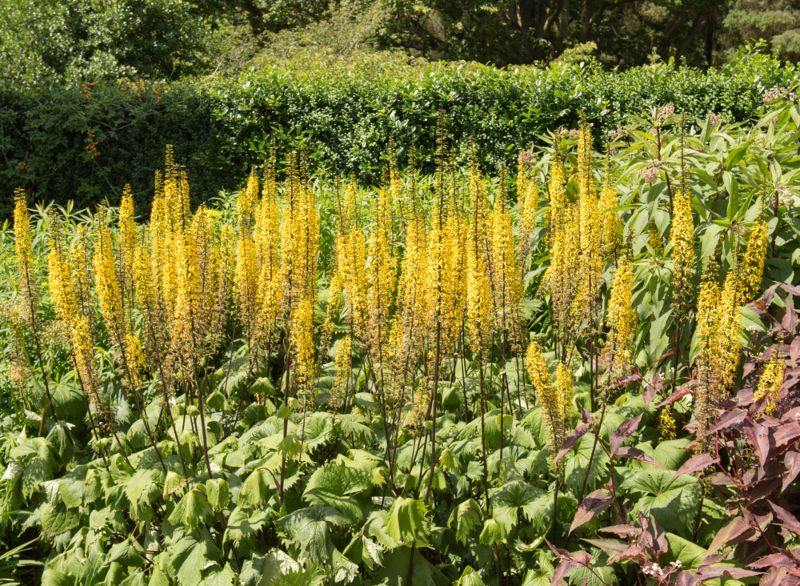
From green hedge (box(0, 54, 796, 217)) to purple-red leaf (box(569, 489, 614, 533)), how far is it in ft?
28.0

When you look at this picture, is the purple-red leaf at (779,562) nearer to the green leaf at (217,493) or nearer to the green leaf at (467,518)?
the green leaf at (467,518)

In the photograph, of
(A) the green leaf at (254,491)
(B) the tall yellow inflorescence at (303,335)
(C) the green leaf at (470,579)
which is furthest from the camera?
(B) the tall yellow inflorescence at (303,335)

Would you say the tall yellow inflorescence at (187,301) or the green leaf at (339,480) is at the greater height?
the tall yellow inflorescence at (187,301)

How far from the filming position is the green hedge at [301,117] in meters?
11.7

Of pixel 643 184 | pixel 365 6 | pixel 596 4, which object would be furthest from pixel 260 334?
pixel 596 4

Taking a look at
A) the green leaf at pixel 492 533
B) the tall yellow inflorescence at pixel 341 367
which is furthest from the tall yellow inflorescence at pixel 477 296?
the green leaf at pixel 492 533

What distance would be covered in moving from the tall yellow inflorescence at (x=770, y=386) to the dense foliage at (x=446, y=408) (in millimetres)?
16

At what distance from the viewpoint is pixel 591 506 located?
10.6ft

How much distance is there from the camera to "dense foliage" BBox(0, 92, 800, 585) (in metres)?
3.21

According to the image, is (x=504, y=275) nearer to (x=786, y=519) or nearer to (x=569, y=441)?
(x=569, y=441)

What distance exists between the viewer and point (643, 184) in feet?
15.9

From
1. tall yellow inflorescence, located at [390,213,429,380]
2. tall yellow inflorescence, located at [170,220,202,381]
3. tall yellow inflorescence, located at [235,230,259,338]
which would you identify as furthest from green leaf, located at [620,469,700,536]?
tall yellow inflorescence, located at [235,230,259,338]

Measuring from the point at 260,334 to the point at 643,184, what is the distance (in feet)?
8.08

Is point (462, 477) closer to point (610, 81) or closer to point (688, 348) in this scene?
point (688, 348)
